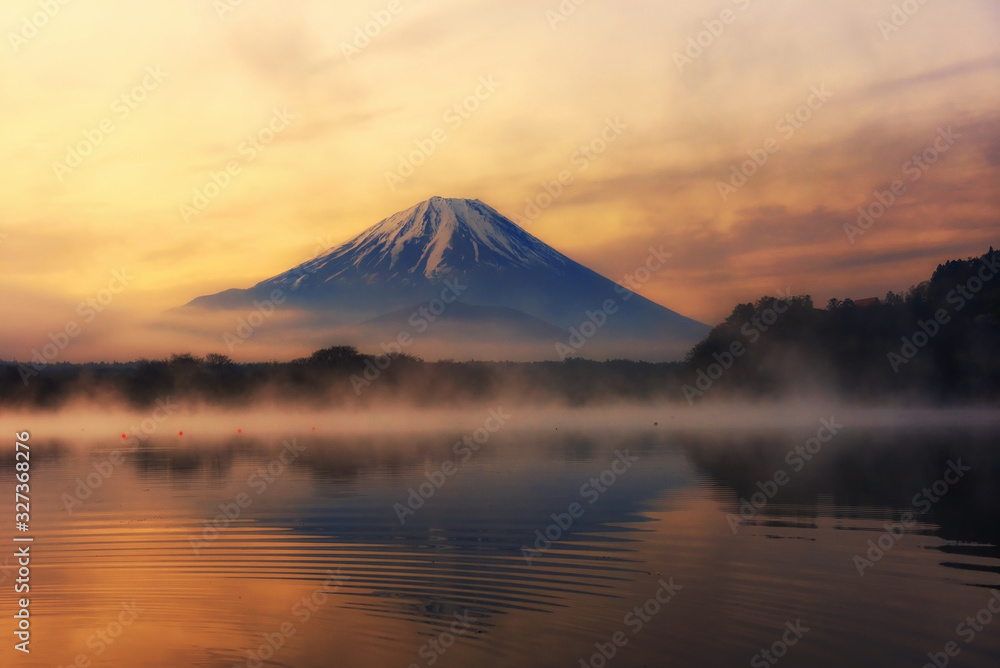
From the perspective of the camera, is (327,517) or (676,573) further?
(327,517)

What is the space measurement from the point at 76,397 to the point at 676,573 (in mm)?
145794

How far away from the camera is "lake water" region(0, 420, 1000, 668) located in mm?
12953

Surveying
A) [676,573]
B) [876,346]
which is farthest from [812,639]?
[876,346]

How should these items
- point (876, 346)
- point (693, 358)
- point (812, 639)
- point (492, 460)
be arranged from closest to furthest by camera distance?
point (812, 639)
point (492, 460)
point (876, 346)
point (693, 358)

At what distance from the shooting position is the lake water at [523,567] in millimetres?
12953

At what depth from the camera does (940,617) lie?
14.0 metres

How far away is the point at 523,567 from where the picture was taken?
17.9 meters

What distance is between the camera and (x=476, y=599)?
15.5 metres

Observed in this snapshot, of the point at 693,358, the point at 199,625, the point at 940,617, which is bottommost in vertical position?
the point at 199,625

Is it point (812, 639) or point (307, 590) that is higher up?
point (812, 639)

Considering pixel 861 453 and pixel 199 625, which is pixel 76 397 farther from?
pixel 199 625

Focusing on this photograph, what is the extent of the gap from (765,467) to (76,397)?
13330 cm

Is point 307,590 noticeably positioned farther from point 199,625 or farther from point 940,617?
point 940,617

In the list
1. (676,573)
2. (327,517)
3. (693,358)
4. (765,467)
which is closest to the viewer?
(676,573)
